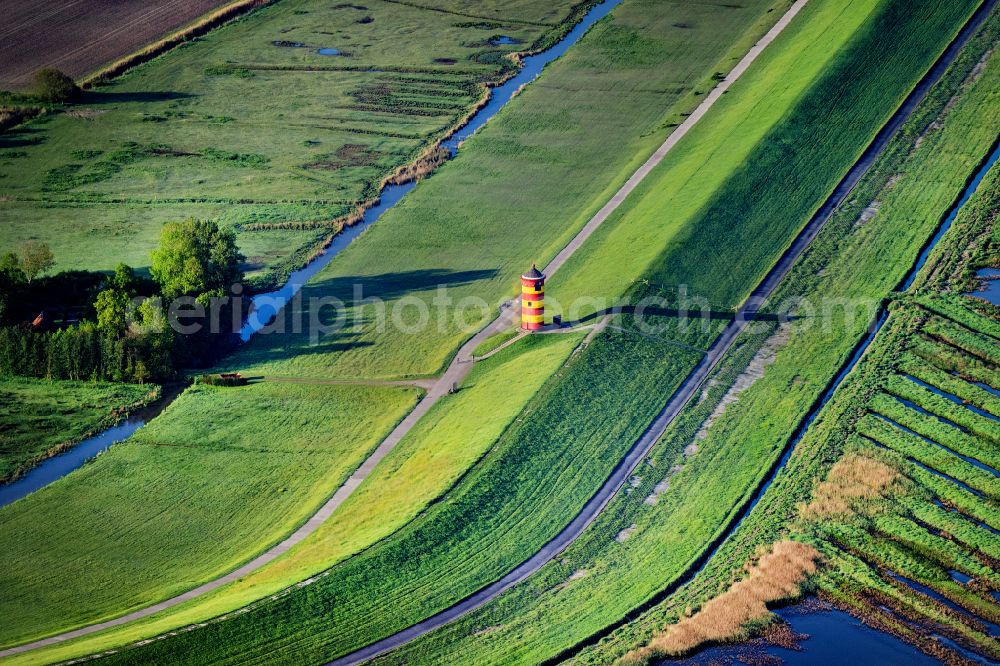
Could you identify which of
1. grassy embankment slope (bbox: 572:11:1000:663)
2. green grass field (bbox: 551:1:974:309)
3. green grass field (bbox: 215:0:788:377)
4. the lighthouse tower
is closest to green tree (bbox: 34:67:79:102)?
green grass field (bbox: 215:0:788:377)

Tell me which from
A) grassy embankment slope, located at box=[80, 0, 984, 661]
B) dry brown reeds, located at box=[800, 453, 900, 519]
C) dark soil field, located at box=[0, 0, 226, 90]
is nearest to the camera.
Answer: grassy embankment slope, located at box=[80, 0, 984, 661]

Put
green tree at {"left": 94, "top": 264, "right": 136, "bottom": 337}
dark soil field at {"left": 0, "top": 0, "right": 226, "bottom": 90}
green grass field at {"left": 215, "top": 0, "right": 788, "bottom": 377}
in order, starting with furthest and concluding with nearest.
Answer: dark soil field at {"left": 0, "top": 0, "right": 226, "bottom": 90} → green grass field at {"left": 215, "top": 0, "right": 788, "bottom": 377} → green tree at {"left": 94, "top": 264, "right": 136, "bottom": 337}

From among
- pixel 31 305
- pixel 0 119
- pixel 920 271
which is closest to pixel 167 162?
pixel 0 119

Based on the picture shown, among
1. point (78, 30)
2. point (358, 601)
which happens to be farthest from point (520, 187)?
point (78, 30)

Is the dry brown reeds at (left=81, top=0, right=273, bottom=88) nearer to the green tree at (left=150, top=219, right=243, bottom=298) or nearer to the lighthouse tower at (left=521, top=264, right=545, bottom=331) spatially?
the green tree at (left=150, top=219, right=243, bottom=298)

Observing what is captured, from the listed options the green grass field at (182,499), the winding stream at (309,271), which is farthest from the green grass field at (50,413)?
the green grass field at (182,499)

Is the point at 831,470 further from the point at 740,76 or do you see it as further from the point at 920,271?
the point at 740,76
